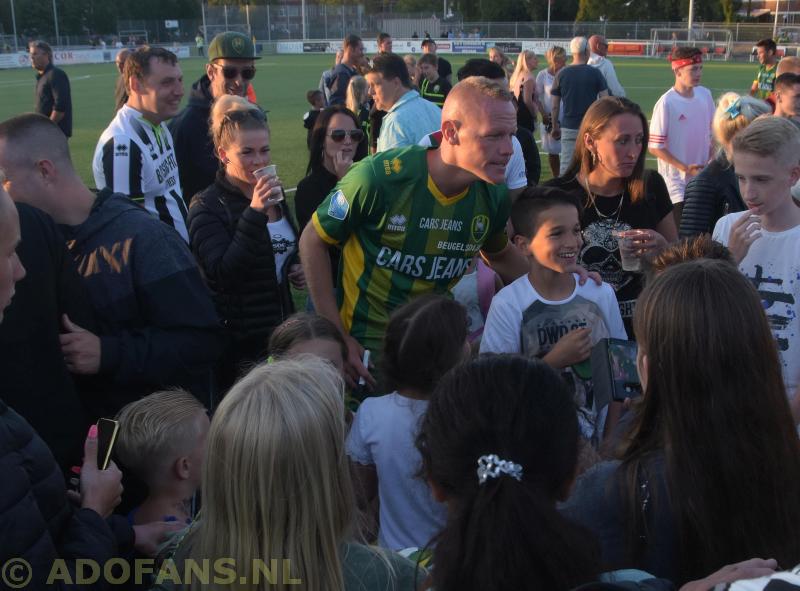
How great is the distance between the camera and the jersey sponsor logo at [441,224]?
3602mm

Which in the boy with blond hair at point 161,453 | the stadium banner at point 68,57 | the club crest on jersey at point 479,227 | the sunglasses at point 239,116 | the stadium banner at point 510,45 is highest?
the stadium banner at point 510,45

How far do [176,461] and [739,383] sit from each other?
1.82m

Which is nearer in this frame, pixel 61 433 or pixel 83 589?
pixel 83 589

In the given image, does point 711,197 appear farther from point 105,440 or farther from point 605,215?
point 105,440

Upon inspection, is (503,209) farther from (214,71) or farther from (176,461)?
(214,71)

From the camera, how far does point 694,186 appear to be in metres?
4.51

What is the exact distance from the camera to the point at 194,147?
5836mm

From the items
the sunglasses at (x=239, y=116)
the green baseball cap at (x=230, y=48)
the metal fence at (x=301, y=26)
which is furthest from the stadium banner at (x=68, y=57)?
the sunglasses at (x=239, y=116)

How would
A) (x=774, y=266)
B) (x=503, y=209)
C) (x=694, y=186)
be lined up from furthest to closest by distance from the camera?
(x=694, y=186) → (x=503, y=209) → (x=774, y=266)

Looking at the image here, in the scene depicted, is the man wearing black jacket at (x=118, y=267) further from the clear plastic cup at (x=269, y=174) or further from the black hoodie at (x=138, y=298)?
the clear plastic cup at (x=269, y=174)

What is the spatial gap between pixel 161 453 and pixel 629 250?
233 cm

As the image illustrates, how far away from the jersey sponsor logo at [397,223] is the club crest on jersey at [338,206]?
0.68 ft

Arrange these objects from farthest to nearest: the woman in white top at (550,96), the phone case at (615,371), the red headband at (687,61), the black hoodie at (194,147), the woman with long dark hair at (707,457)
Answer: the woman in white top at (550,96) → the red headband at (687,61) → the black hoodie at (194,147) → the phone case at (615,371) → the woman with long dark hair at (707,457)

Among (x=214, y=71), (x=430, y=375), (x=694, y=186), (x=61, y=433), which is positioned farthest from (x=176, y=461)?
(x=214, y=71)
